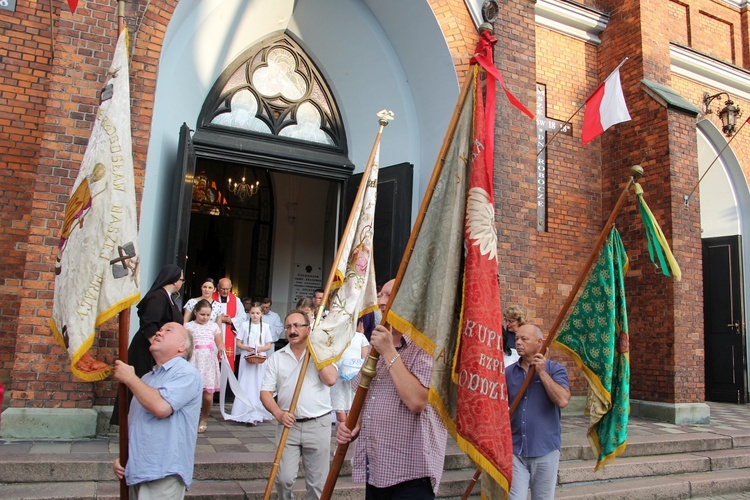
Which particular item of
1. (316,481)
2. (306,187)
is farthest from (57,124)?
(306,187)

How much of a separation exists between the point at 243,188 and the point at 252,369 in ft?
22.0

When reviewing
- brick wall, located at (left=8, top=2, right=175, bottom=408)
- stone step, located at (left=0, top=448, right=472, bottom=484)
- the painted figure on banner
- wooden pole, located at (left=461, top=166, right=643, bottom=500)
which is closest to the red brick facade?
brick wall, located at (left=8, top=2, right=175, bottom=408)

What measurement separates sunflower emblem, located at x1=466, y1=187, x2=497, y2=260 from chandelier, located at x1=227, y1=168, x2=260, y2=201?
11.3 meters

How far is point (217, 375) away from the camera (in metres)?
7.29

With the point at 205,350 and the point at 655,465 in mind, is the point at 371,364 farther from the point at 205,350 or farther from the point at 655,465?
the point at 655,465

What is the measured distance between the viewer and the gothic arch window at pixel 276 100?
363 inches

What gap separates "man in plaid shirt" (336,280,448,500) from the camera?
2.99m

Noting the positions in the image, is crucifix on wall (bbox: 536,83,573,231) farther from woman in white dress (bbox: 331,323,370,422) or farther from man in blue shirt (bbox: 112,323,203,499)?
man in blue shirt (bbox: 112,323,203,499)

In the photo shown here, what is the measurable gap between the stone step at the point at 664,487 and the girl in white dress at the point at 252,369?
12.3 ft

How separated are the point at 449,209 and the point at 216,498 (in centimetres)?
324

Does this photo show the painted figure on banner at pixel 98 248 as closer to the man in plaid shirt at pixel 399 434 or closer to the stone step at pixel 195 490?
the man in plaid shirt at pixel 399 434

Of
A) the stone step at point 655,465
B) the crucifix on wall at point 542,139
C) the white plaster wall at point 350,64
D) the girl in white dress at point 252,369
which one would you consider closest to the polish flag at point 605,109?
the white plaster wall at point 350,64

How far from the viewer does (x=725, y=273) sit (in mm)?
13672

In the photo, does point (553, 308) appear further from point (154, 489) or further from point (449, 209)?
point (154, 489)
